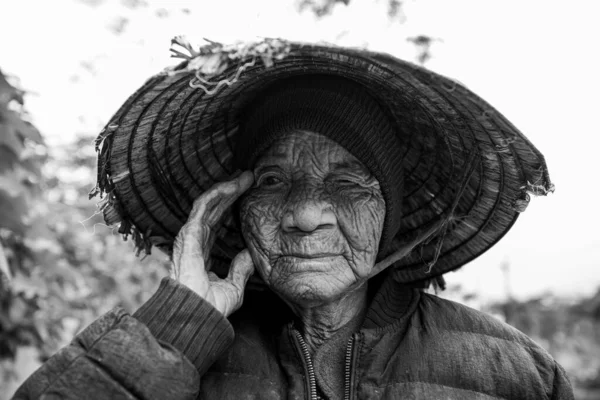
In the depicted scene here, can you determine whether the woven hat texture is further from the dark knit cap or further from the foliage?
the foliage

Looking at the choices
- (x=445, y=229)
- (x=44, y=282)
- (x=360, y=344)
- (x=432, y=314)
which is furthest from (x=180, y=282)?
(x=44, y=282)

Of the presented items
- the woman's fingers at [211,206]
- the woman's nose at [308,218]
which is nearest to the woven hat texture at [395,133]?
the woman's fingers at [211,206]

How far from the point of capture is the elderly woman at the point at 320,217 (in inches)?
82.8

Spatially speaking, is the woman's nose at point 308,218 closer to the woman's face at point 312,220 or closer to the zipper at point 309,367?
the woman's face at point 312,220

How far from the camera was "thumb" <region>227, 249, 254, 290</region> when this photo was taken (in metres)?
2.27

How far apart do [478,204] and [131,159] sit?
116cm

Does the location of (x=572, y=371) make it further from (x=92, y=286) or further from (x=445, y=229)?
(x=92, y=286)

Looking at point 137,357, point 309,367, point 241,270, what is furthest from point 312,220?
point 137,357

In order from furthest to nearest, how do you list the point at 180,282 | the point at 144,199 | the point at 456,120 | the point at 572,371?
the point at 572,371, the point at 144,199, the point at 456,120, the point at 180,282

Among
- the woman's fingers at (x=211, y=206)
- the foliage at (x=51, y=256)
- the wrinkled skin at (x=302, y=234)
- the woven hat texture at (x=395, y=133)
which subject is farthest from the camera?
the foliage at (x=51, y=256)

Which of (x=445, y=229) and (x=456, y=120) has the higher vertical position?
(x=456, y=120)

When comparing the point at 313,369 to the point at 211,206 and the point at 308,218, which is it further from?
the point at 211,206

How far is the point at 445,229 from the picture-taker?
8.36ft

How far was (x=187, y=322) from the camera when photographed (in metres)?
1.92
